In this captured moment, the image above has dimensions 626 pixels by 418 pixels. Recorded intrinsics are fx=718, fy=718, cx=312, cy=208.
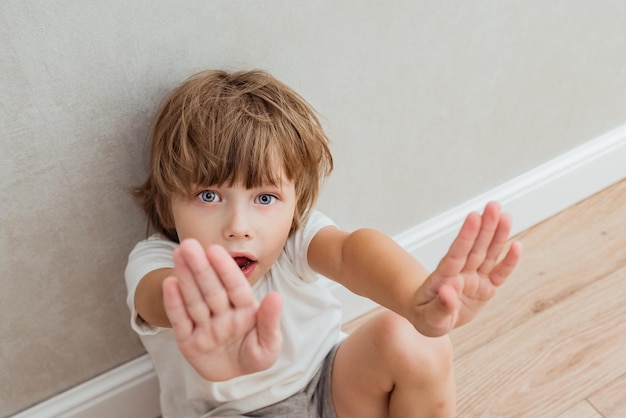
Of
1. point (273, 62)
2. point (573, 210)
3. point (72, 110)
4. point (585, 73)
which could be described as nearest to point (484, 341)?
point (573, 210)

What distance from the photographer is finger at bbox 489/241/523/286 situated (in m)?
0.73

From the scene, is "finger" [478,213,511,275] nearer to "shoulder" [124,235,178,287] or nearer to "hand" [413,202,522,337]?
"hand" [413,202,522,337]

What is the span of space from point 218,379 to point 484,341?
26.8 inches

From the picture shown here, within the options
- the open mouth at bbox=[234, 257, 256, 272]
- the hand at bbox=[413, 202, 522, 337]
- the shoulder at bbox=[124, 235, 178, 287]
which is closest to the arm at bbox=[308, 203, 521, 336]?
the hand at bbox=[413, 202, 522, 337]

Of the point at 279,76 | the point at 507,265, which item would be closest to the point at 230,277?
the point at 507,265

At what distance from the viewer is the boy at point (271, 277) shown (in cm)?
69

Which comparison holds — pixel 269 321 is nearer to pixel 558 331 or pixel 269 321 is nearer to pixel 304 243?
pixel 304 243

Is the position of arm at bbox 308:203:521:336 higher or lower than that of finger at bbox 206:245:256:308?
lower

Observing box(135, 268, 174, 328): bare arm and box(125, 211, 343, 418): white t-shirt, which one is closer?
box(135, 268, 174, 328): bare arm

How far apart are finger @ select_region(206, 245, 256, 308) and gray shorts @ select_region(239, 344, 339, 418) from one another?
1.18 feet

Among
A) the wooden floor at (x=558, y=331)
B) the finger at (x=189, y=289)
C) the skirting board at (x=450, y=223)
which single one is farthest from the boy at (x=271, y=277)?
the wooden floor at (x=558, y=331)

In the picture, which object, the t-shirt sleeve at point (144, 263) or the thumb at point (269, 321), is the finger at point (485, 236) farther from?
the t-shirt sleeve at point (144, 263)

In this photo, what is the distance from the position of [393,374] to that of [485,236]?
0.30 metres

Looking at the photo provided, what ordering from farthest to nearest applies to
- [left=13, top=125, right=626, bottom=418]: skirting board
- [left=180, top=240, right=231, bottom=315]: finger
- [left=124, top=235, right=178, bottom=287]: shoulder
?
[left=13, top=125, right=626, bottom=418]: skirting board → [left=124, top=235, right=178, bottom=287]: shoulder → [left=180, top=240, right=231, bottom=315]: finger
